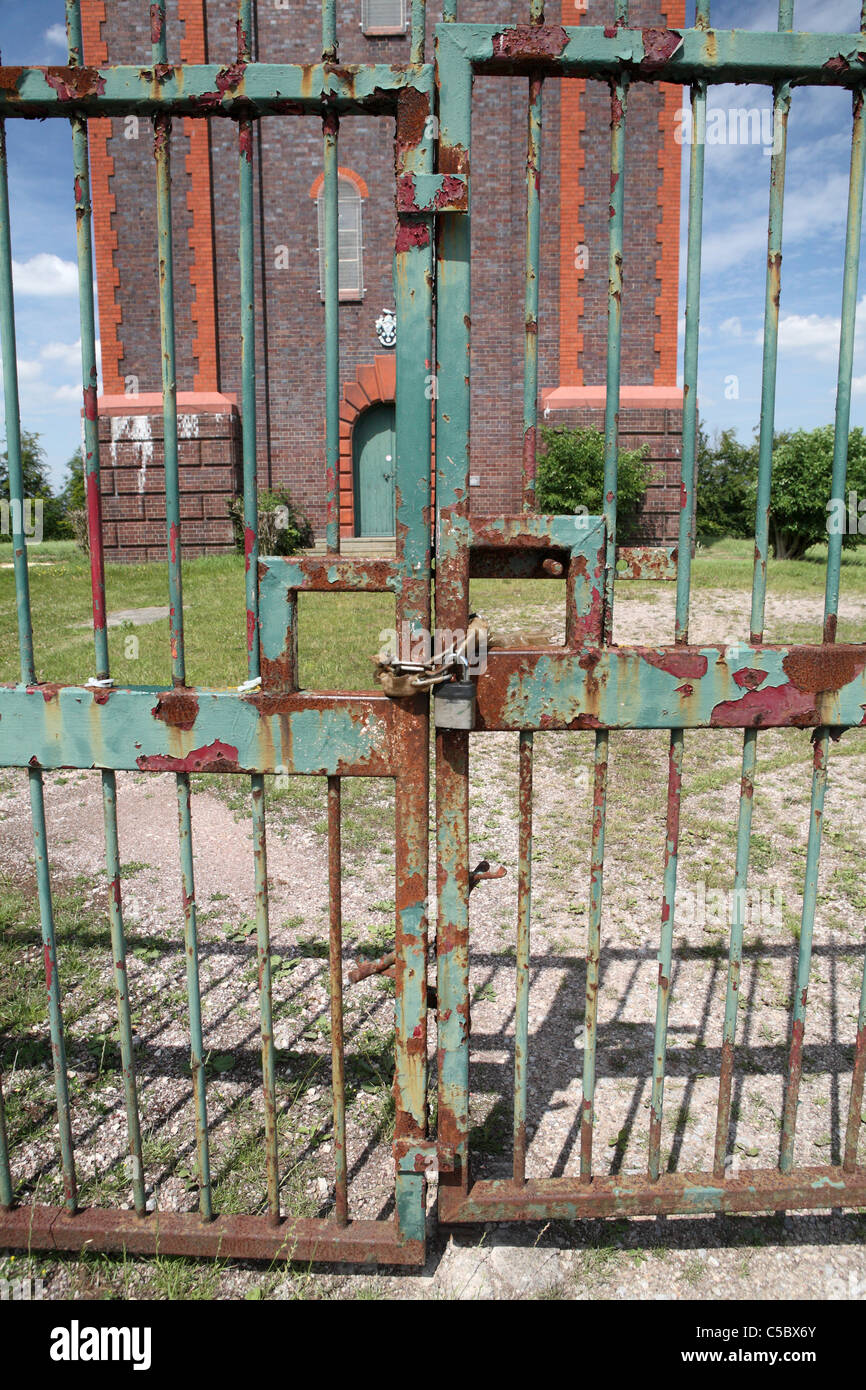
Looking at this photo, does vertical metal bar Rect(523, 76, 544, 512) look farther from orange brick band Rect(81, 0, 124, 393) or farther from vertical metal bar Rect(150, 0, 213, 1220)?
orange brick band Rect(81, 0, 124, 393)

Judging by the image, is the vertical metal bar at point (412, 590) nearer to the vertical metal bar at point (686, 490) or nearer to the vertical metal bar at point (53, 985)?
the vertical metal bar at point (686, 490)

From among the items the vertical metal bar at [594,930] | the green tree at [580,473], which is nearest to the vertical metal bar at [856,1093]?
the vertical metal bar at [594,930]

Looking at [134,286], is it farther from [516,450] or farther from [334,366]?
[334,366]

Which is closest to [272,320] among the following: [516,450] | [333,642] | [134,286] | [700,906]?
[134,286]

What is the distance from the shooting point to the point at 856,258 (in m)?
1.60

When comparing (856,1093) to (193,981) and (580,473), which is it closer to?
(193,981)

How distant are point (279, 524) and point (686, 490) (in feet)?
46.2

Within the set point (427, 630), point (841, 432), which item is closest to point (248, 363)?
point (427, 630)

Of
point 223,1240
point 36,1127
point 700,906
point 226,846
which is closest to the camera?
point 223,1240

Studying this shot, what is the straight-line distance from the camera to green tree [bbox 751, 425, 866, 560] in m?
15.9

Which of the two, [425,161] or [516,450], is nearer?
[425,161]

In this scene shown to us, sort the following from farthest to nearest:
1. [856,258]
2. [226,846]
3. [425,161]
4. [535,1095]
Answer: [226,846] < [535,1095] < [856,258] < [425,161]

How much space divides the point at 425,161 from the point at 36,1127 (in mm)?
2360

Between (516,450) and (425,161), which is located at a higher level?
(516,450)
